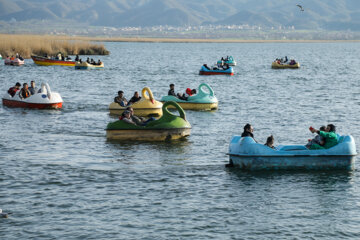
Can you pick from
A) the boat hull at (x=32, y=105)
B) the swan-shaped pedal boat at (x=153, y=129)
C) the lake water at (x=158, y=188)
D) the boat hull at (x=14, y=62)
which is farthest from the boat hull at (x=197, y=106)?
the boat hull at (x=14, y=62)

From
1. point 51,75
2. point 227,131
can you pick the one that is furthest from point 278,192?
point 51,75

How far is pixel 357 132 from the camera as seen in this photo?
89.5 feet

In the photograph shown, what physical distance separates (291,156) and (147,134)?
683cm

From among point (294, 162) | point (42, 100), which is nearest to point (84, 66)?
point (42, 100)

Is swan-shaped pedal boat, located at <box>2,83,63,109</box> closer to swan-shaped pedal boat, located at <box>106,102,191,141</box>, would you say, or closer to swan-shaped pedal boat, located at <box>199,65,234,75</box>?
swan-shaped pedal boat, located at <box>106,102,191,141</box>

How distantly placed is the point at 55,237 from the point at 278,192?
643 centimetres

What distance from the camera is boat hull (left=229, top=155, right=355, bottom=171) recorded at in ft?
61.6

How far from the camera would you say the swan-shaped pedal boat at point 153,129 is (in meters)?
23.7

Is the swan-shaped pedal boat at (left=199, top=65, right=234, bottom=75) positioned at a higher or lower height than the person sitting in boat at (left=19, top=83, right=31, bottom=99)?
higher

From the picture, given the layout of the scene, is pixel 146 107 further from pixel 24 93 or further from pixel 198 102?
pixel 24 93

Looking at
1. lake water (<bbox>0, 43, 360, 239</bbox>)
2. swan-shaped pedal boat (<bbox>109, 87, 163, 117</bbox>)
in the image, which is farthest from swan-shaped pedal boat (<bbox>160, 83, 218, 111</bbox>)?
swan-shaped pedal boat (<bbox>109, 87, 163, 117</bbox>)

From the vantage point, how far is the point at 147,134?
23.8 meters

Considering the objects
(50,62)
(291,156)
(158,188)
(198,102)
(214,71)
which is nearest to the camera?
(158,188)

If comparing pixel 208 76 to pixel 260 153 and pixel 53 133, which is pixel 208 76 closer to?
pixel 53 133
